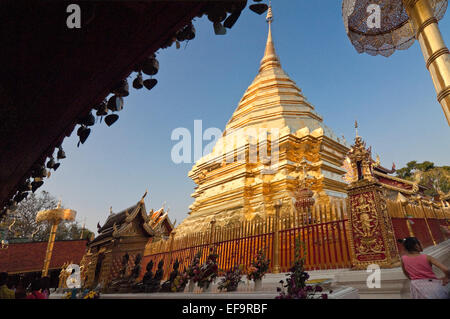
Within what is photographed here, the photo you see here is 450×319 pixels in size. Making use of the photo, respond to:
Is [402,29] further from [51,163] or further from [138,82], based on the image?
[51,163]

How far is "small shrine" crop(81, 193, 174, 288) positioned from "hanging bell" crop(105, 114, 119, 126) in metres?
5.67

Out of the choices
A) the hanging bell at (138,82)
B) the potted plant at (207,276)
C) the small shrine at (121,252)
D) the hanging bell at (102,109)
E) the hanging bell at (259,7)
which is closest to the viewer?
the hanging bell at (259,7)

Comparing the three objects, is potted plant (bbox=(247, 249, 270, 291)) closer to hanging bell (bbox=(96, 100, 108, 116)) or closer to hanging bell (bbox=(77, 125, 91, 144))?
hanging bell (bbox=(77, 125, 91, 144))

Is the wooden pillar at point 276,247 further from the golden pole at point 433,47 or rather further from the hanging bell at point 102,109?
the hanging bell at point 102,109

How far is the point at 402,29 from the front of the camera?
15.2 feet

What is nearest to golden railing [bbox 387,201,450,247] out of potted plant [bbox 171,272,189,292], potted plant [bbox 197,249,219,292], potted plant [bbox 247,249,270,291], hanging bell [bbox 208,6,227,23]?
potted plant [bbox 247,249,270,291]

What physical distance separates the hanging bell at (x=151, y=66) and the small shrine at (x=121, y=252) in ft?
20.6

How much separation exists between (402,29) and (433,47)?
2646 mm

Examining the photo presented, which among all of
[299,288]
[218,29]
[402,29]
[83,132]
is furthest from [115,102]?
[402,29]

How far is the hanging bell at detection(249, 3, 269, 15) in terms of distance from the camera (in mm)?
1305

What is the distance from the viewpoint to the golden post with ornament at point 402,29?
2475 millimetres

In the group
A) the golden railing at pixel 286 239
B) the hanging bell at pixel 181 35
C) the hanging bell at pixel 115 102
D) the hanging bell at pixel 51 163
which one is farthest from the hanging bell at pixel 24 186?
the golden railing at pixel 286 239

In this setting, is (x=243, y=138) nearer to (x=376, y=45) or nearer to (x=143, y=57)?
(x=376, y=45)

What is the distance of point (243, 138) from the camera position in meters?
11.7
